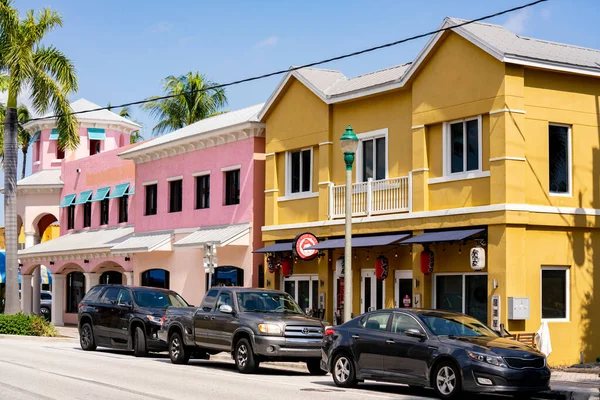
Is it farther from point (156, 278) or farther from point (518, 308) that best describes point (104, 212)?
point (518, 308)

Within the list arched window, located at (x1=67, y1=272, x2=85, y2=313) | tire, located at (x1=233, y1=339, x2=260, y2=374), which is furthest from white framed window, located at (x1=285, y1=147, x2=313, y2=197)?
arched window, located at (x1=67, y1=272, x2=85, y2=313)

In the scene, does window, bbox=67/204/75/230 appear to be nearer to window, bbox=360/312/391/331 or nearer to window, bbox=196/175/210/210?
window, bbox=196/175/210/210

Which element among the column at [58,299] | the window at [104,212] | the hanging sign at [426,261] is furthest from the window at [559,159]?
the column at [58,299]

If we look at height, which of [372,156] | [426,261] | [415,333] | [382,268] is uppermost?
[372,156]

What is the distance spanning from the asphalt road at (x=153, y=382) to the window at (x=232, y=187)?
33.2 feet

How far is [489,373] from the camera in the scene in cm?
1522

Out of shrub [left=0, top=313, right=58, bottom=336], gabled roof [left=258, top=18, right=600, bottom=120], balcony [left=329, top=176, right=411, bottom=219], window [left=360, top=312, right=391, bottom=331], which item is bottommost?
shrub [left=0, top=313, right=58, bottom=336]

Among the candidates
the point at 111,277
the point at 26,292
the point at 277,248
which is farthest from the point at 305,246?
the point at 26,292

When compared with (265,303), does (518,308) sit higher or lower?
lower

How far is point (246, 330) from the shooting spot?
68.2ft

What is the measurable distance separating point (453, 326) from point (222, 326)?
641cm

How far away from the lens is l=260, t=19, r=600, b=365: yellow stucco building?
2323cm

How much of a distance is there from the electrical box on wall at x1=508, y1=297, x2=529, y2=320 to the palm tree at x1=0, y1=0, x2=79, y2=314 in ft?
65.8

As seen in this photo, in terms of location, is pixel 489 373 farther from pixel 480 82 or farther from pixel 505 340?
pixel 480 82
